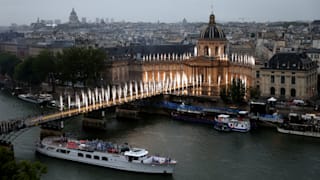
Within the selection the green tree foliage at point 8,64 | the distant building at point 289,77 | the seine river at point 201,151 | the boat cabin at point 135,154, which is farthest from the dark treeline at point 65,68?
the boat cabin at point 135,154

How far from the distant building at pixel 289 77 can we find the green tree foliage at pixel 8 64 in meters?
27.4

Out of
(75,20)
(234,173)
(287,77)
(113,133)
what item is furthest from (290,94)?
(75,20)

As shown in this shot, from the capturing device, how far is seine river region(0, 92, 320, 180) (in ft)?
78.1

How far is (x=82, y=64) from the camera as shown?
4488cm

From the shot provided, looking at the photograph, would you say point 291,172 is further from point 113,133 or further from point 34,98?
point 34,98

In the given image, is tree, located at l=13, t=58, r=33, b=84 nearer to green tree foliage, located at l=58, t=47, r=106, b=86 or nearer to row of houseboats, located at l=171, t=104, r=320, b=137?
green tree foliage, located at l=58, t=47, r=106, b=86

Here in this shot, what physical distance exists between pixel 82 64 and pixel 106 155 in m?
20.8

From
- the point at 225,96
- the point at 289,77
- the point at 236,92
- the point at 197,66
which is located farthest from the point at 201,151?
the point at 197,66

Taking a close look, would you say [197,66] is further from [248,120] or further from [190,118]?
[248,120]

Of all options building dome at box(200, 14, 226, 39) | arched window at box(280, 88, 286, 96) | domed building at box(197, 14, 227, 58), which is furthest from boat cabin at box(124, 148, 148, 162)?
building dome at box(200, 14, 226, 39)

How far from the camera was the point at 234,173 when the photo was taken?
78.0 ft

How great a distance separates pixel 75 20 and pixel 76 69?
148 meters

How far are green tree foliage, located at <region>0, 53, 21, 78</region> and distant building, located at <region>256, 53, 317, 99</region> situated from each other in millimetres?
27437

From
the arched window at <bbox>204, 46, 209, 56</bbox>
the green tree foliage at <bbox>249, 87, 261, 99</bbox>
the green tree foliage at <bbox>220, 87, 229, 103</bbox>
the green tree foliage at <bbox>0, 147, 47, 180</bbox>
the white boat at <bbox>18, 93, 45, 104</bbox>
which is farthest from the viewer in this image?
the arched window at <bbox>204, 46, 209, 56</bbox>
